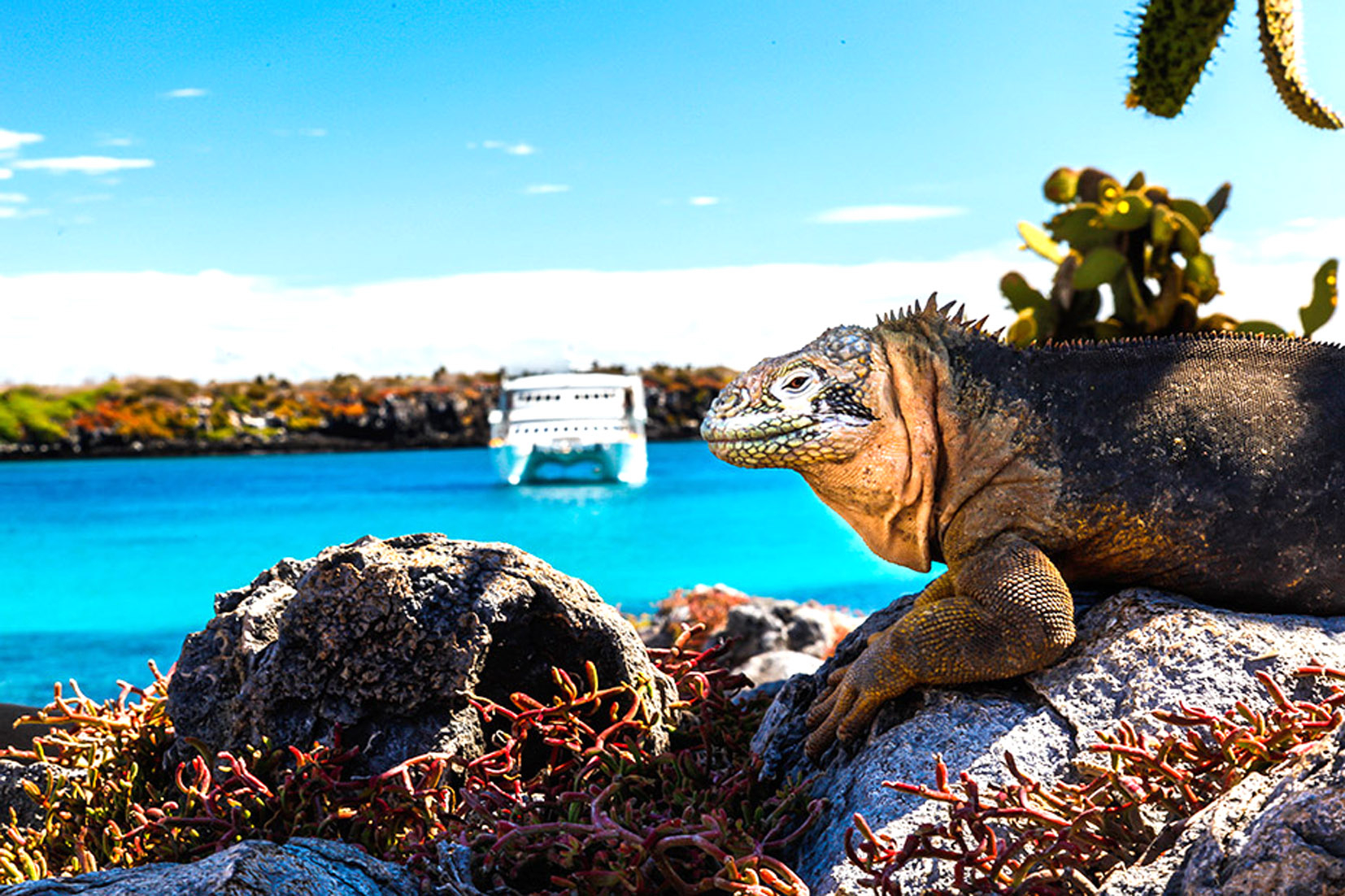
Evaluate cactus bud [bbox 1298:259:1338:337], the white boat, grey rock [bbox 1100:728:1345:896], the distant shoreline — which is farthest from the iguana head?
the distant shoreline

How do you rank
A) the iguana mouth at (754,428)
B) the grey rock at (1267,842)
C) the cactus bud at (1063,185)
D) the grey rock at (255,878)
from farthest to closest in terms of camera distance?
1. the cactus bud at (1063,185)
2. the iguana mouth at (754,428)
3. the grey rock at (255,878)
4. the grey rock at (1267,842)

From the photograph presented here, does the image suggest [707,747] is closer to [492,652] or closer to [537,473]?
[492,652]

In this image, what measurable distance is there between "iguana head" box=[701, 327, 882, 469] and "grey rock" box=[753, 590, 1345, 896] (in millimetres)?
698

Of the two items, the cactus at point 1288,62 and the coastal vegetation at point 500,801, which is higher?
the cactus at point 1288,62

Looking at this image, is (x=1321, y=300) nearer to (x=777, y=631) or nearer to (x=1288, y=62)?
(x=1288, y=62)

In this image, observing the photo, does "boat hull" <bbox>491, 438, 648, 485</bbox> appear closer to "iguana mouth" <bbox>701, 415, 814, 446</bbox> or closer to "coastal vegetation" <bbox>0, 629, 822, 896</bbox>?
"coastal vegetation" <bbox>0, 629, 822, 896</bbox>

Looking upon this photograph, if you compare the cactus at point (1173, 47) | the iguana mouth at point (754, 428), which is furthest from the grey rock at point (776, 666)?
the cactus at point (1173, 47)

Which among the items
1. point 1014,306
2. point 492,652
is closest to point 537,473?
point 1014,306

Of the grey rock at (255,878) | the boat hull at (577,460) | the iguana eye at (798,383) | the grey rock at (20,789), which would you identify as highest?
the iguana eye at (798,383)

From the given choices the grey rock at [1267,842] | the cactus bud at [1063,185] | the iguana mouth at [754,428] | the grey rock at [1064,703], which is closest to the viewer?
the grey rock at [1267,842]

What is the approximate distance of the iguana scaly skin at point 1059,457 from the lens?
2945 millimetres

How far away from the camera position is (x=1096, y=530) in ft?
9.76

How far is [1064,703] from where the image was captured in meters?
2.67

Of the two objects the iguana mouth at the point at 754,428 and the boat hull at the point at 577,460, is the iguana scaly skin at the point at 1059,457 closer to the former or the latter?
the iguana mouth at the point at 754,428
